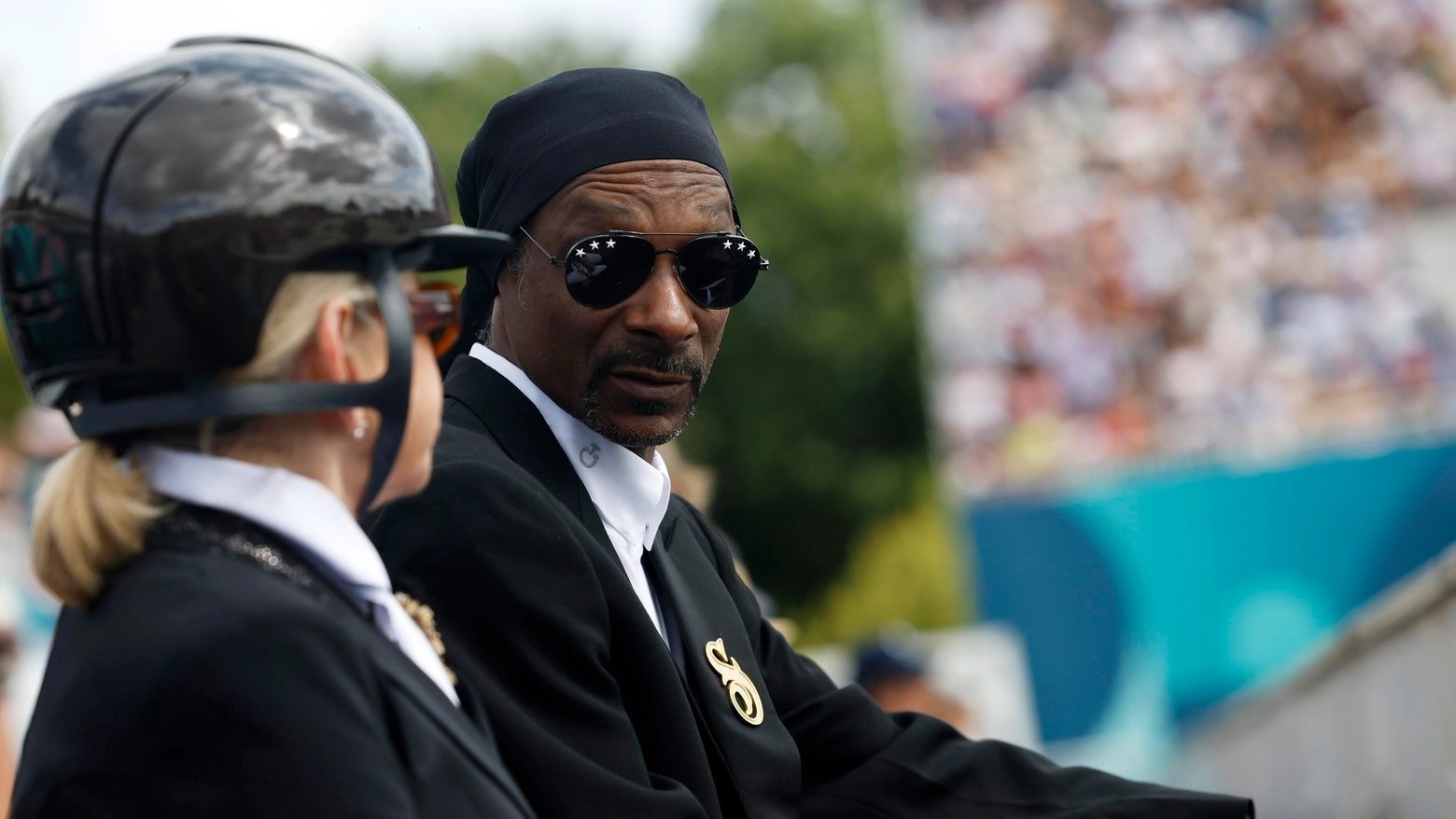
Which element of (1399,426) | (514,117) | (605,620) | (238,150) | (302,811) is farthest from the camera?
(1399,426)

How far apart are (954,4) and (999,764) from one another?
13.4m

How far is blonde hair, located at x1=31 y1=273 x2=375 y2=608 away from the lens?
5.75 ft

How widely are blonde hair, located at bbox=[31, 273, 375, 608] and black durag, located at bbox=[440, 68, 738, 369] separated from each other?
0.96 metres

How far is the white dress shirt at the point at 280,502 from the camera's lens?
181cm

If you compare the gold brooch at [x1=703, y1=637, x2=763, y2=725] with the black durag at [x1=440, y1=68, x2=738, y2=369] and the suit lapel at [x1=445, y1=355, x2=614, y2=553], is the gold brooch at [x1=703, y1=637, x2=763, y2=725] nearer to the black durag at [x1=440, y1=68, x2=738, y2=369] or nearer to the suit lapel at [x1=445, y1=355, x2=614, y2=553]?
the suit lapel at [x1=445, y1=355, x2=614, y2=553]

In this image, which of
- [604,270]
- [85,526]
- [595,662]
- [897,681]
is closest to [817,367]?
[897,681]

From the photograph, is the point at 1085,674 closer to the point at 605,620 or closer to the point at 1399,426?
the point at 1399,426

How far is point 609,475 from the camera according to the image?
277cm

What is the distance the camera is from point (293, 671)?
5.52ft

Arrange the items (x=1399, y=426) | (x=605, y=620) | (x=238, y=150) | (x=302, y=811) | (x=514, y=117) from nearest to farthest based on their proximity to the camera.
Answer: (x=302, y=811), (x=238, y=150), (x=605, y=620), (x=514, y=117), (x=1399, y=426)

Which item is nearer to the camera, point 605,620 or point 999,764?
point 605,620

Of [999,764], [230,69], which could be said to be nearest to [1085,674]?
[999,764]

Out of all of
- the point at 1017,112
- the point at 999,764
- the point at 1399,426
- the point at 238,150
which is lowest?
the point at 999,764

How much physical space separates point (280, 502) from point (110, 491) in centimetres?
17
